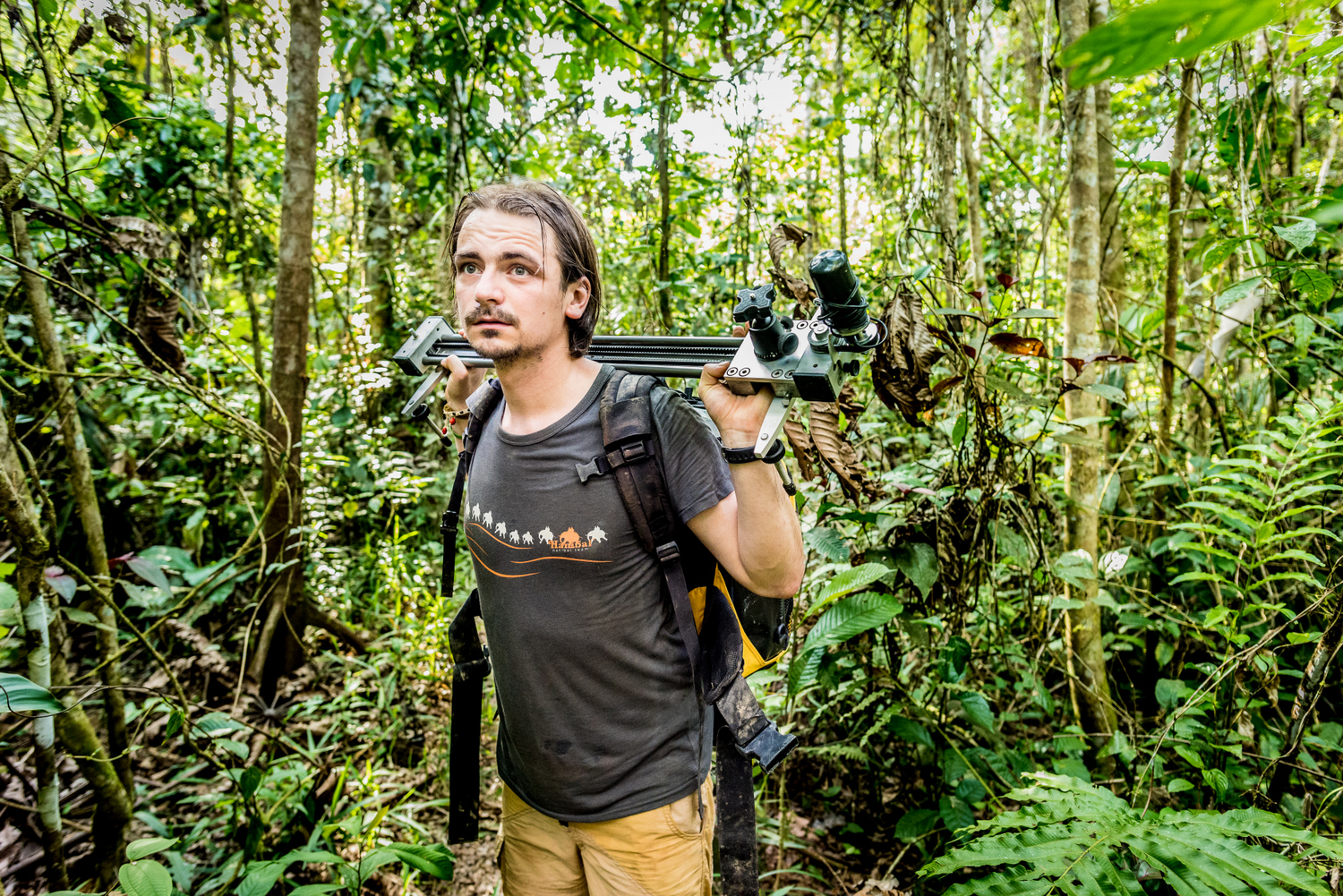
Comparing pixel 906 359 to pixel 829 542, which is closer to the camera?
pixel 906 359

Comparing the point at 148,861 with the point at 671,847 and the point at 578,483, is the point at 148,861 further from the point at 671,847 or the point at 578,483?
the point at 578,483

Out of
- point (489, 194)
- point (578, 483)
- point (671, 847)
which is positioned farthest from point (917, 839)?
point (489, 194)

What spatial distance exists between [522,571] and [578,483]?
0.86 ft

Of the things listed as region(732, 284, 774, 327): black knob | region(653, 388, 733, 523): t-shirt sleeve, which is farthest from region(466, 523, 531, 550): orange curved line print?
region(732, 284, 774, 327): black knob

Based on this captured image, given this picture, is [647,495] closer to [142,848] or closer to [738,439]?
[738,439]

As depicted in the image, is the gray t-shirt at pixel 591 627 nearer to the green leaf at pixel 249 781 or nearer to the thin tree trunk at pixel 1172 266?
the green leaf at pixel 249 781

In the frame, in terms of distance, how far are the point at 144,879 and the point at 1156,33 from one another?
8.13ft

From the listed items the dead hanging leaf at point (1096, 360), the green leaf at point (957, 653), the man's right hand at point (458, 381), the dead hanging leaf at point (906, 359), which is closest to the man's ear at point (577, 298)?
the man's right hand at point (458, 381)

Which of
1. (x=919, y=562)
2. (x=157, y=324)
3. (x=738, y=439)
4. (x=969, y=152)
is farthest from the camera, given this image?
(x=969, y=152)

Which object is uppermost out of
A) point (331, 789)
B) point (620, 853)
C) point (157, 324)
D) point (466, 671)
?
point (157, 324)

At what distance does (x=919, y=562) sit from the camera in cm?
230

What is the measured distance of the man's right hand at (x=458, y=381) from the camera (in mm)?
1981

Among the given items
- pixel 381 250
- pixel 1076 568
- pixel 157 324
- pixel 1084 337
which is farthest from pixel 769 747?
pixel 381 250

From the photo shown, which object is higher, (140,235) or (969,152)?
(969,152)
